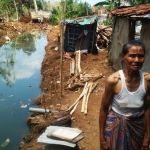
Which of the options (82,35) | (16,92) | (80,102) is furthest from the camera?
(82,35)

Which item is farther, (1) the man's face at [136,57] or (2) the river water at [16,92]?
(2) the river water at [16,92]

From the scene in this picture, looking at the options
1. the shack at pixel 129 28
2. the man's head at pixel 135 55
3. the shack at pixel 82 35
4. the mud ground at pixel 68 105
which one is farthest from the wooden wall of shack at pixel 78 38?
the man's head at pixel 135 55

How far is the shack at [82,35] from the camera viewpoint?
13.6 m

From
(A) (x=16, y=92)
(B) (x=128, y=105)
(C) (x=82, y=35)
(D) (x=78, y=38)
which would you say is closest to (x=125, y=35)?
(C) (x=82, y=35)

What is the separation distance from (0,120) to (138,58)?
6.30 metres

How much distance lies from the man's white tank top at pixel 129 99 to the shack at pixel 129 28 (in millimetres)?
4398

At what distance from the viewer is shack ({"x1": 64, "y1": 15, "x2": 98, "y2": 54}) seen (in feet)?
44.7

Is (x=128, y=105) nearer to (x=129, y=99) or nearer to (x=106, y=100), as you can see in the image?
(x=129, y=99)

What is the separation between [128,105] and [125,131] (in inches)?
11.4

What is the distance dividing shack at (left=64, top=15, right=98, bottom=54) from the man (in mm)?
11612

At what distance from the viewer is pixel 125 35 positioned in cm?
911

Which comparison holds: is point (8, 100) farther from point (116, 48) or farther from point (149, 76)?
point (149, 76)

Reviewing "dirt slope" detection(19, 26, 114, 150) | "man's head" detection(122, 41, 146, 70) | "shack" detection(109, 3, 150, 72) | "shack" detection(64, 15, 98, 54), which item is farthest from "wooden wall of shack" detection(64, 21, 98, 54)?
"man's head" detection(122, 41, 146, 70)

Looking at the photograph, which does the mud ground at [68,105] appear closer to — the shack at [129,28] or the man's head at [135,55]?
the shack at [129,28]
